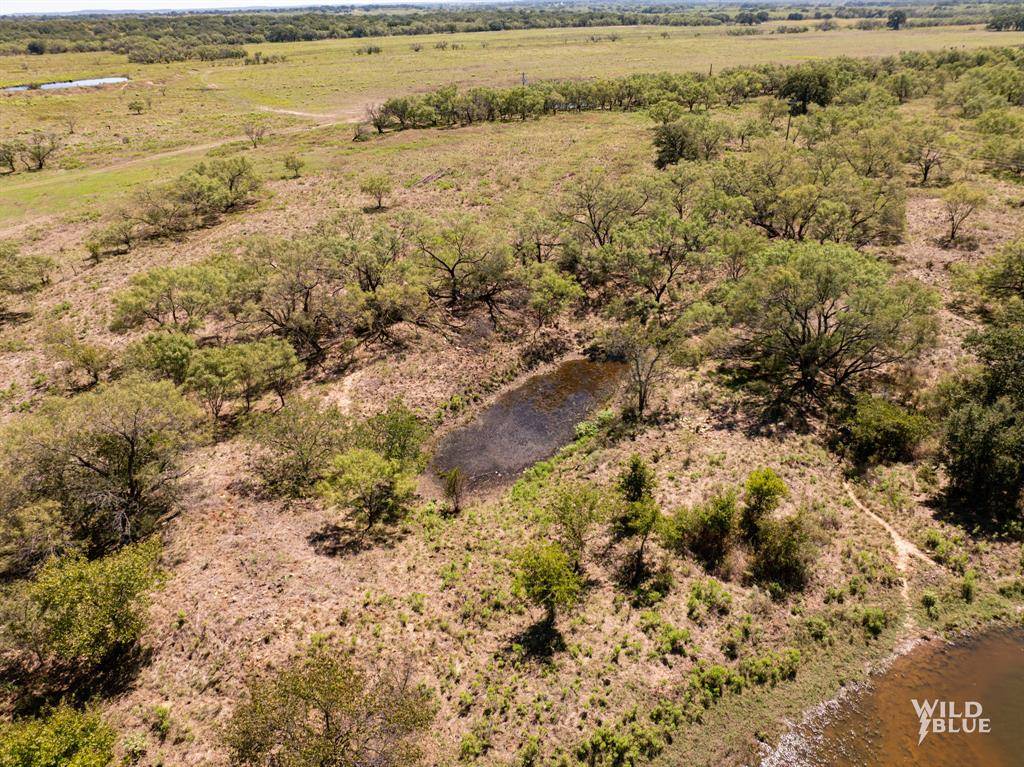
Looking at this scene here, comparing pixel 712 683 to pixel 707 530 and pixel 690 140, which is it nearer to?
pixel 707 530

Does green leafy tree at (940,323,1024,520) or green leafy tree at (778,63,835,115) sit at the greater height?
green leafy tree at (778,63,835,115)

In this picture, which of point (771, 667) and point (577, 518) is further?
point (577, 518)

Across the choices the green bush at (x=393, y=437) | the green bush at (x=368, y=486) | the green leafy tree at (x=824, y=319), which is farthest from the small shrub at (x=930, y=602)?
the green bush at (x=393, y=437)

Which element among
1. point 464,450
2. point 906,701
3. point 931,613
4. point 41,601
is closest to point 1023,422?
point 931,613

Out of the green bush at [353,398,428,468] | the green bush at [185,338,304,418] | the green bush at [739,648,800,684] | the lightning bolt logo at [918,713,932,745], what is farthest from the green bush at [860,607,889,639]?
the green bush at [185,338,304,418]

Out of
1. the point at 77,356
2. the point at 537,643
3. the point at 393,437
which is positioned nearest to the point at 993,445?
the point at 537,643

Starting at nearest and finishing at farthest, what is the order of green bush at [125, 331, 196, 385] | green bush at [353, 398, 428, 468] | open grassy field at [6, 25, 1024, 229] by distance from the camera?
green bush at [353, 398, 428, 468]
green bush at [125, 331, 196, 385]
open grassy field at [6, 25, 1024, 229]

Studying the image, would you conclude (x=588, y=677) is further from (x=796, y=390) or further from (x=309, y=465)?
(x=796, y=390)

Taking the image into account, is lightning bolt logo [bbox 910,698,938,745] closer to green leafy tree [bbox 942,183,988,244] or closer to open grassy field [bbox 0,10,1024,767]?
open grassy field [bbox 0,10,1024,767]
